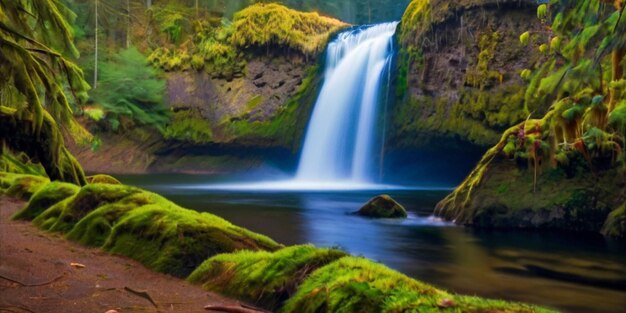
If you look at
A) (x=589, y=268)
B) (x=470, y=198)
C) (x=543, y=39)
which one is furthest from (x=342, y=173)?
(x=589, y=268)

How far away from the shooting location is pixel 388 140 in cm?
2956

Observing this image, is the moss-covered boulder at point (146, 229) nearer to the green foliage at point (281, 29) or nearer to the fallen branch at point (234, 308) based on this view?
the fallen branch at point (234, 308)

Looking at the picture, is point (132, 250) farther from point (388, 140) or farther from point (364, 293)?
point (388, 140)

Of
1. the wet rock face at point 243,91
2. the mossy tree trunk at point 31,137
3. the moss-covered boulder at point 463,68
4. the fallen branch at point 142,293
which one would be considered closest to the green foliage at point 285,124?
the wet rock face at point 243,91

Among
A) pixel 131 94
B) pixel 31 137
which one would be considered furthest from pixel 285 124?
pixel 31 137

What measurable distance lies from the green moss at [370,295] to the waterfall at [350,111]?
24.8m

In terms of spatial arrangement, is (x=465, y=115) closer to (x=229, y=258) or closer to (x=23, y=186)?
(x=23, y=186)

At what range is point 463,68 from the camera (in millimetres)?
26250

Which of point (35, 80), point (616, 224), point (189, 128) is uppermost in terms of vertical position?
point (35, 80)

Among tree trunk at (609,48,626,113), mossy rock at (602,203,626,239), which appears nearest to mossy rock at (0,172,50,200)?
mossy rock at (602,203,626,239)

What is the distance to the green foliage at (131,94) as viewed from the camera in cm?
3619

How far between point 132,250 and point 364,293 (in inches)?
150

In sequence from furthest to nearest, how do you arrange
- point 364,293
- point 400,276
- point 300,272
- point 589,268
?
point 589,268 → point 300,272 → point 400,276 → point 364,293

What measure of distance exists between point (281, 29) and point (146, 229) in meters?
29.2
